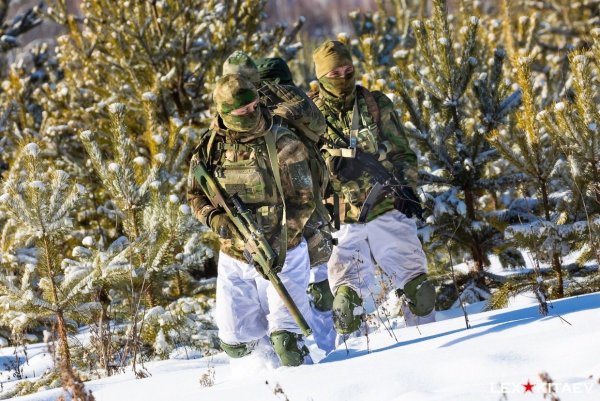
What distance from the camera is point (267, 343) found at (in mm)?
4184

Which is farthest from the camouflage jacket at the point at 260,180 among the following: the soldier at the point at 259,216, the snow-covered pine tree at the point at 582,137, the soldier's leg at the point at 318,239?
the snow-covered pine tree at the point at 582,137

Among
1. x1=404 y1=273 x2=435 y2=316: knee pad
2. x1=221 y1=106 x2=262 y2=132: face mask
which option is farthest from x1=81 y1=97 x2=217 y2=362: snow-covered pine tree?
x1=404 y1=273 x2=435 y2=316: knee pad

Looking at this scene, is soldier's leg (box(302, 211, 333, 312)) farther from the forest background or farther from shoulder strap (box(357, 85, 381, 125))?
shoulder strap (box(357, 85, 381, 125))

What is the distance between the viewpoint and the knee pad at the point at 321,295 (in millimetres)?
5332

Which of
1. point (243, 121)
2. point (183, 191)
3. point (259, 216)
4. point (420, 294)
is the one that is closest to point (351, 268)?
point (420, 294)

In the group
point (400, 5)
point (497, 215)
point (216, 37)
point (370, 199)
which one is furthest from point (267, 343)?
point (400, 5)

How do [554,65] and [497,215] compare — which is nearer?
[497,215]

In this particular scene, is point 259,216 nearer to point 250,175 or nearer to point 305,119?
point 250,175

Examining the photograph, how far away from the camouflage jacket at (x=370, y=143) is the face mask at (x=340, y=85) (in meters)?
0.06

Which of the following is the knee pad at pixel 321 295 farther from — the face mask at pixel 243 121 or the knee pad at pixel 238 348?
the face mask at pixel 243 121

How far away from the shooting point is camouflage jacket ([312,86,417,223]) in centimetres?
516

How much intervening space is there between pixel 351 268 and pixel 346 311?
1.06ft

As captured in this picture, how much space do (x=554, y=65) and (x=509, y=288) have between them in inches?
371

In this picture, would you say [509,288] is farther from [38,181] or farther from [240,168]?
[38,181]
